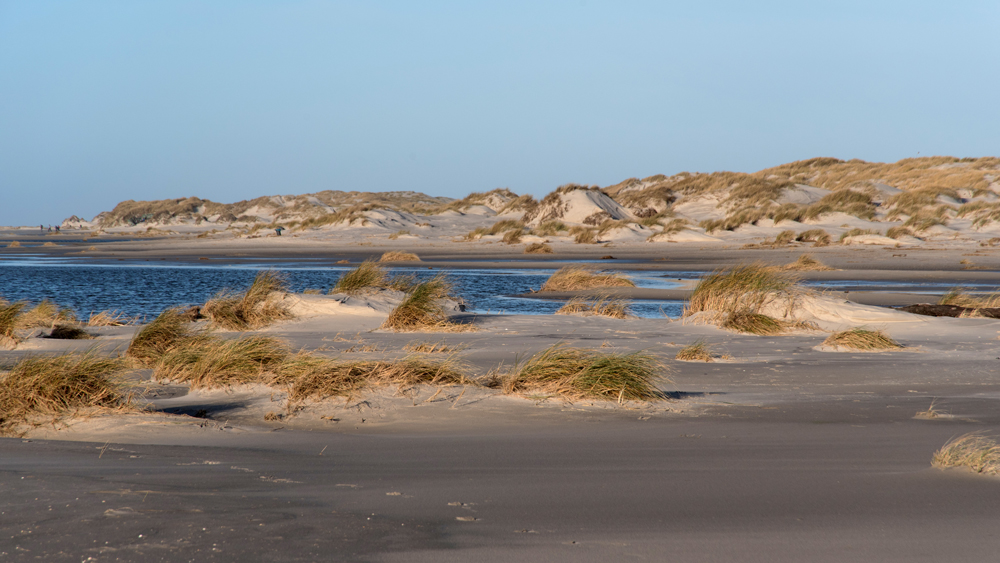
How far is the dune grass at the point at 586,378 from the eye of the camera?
18.1 feet

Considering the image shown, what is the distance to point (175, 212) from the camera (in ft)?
301

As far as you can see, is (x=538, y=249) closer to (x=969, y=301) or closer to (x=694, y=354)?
(x=969, y=301)

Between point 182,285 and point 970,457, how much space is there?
61.3ft

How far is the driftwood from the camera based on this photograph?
38.4 ft

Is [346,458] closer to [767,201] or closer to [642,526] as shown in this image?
[642,526]

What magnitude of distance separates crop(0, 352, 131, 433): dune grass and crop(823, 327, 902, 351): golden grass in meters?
7.10

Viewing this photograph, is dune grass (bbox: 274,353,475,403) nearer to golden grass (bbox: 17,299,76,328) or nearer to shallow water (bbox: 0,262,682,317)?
golden grass (bbox: 17,299,76,328)

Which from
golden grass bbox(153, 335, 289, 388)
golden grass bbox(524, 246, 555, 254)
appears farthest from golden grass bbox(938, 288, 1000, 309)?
golden grass bbox(524, 246, 555, 254)

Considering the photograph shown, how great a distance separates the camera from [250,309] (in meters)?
10.5

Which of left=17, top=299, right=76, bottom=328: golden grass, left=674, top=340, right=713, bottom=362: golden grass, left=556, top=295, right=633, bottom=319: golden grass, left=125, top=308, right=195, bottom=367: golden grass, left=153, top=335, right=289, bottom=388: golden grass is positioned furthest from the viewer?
left=556, top=295, right=633, bottom=319: golden grass

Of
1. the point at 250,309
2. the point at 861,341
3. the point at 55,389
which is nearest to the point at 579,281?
the point at 250,309

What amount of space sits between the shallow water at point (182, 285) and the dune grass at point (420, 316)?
1443 mm

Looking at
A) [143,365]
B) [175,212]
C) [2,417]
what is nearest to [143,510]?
[2,417]

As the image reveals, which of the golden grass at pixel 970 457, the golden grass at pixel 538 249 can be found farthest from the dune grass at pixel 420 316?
the golden grass at pixel 538 249
